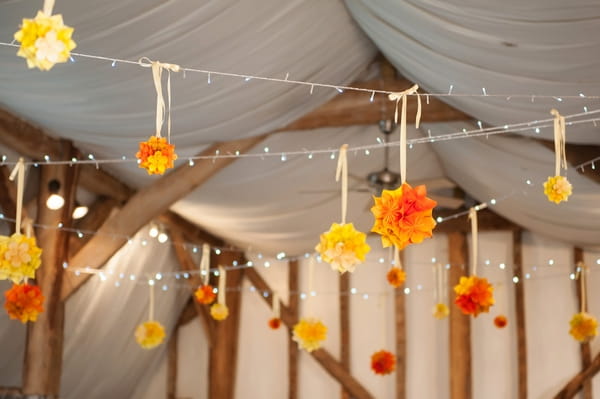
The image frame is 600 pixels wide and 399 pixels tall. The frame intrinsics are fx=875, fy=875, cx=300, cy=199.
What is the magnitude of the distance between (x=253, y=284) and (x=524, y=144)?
14.6 ft

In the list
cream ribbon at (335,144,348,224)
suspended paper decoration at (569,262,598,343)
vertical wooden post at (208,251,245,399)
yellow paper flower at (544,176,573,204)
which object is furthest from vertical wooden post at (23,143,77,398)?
suspended paper decoration at (569,262,598,343)

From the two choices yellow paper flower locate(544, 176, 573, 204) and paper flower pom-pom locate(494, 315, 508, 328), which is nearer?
yellow paper flower locate(544, 176, 573, 204)

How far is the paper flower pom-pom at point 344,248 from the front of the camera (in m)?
3.86

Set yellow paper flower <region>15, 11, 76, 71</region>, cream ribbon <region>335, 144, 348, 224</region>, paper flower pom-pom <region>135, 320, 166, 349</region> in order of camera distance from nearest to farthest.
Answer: yellow paper flower <region>15, 11, 76, 71</region>, cream ribbon <region>335, 144, 348, 224</region>, paper flower pom-pom <region>135, 320, 166, 349</region>

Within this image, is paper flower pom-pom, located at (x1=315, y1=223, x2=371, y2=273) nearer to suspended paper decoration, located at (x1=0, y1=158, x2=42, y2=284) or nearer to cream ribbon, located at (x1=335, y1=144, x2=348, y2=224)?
cream ribbon, located at (x1=335, y1=144, x2=348, y2=224)

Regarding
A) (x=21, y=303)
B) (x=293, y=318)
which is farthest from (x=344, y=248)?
(x=293, y=318)

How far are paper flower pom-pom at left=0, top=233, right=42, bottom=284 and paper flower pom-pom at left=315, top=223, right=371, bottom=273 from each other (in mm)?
1799

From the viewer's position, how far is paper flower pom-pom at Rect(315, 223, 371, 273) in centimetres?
386

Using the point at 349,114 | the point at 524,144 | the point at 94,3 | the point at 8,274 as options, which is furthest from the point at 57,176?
the point at 524,144

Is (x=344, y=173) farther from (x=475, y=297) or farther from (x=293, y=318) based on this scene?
(x=293, y=318)

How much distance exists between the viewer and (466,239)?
871 centimetres

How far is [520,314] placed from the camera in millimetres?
8391

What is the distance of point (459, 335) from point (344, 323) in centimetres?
131

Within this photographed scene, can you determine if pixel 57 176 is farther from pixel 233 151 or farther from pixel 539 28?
pixel 539 28
